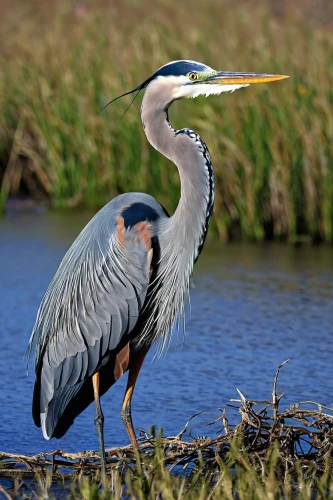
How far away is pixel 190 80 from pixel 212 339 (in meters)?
2.22

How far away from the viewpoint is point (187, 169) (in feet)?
15.4

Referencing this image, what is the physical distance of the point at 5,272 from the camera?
324 inches

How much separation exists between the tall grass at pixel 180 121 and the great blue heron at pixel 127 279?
4.10m

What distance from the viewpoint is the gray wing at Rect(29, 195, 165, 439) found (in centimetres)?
465

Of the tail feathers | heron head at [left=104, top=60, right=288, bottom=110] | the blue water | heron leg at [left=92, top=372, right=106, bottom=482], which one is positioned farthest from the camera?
the blue water

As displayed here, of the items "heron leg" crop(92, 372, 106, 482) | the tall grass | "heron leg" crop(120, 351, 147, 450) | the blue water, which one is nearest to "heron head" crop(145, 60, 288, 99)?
"heron leg" crop(120, 351, 147, 450)

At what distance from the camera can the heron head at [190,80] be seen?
4781 millimetres

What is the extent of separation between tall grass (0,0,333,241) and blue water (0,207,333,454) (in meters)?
0.51

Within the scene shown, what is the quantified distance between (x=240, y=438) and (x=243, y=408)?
36 centimetres

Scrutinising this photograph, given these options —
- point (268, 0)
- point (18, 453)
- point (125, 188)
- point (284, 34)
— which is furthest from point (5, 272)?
point (268, 0)

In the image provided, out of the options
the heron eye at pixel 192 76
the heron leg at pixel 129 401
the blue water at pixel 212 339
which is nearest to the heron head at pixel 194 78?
the heron eye at pixel 192 76

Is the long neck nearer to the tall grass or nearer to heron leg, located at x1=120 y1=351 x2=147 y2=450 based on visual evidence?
heron leg, located at x1=120 y1=351 x2=147 y2=450

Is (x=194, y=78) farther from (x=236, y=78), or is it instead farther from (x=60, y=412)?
(x=60, y=412)

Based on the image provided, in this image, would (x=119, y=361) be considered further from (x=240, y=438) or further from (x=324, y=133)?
(x=324, y=133)
